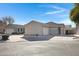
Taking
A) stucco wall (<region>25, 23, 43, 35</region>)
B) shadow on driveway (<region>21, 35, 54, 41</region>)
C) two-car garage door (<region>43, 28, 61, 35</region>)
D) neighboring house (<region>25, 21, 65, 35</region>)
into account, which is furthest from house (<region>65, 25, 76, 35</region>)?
stucco wall (<region>25, 23, 43, 35</region>)

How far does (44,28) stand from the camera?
6082mm

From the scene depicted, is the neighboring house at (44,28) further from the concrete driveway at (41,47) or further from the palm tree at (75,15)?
the palm tree at (75,15)

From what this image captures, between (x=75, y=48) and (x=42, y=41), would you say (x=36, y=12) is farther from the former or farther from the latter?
(x=75, y=48)

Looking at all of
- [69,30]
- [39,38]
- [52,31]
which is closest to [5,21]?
[39,38]

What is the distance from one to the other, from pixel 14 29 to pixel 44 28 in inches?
36.9

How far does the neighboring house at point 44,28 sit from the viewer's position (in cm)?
606

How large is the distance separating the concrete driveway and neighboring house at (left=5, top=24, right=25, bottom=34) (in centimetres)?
15

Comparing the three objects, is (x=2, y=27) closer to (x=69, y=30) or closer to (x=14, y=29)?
(x=14, y=29)

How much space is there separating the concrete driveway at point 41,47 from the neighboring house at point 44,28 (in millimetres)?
210

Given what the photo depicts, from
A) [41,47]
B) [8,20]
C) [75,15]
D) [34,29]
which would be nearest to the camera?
[41,47]

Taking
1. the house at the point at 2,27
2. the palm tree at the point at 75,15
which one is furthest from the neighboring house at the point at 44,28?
the house at the point at 2,27

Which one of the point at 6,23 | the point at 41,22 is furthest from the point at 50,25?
the point at 6,23

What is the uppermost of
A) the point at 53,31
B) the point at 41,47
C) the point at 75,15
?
the point at 75,15

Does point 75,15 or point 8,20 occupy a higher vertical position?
point 75,15
